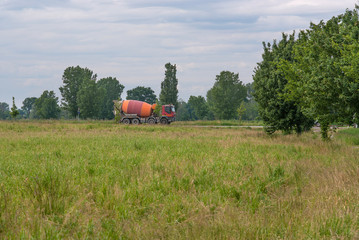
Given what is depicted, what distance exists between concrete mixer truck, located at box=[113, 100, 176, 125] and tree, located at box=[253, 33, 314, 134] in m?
23.2

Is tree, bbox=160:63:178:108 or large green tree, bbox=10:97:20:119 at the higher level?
tree, bbox=160:63:178:108

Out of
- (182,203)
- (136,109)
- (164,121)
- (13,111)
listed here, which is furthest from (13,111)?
(182,203)

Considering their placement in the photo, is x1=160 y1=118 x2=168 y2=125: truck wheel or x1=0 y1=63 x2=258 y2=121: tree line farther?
x1=0 y1=63 x2=258 y2=121: tree line

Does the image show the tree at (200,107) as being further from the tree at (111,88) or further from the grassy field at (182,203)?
the grassy field at (182,203)

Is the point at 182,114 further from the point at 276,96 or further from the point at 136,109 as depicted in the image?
the point at 276,96

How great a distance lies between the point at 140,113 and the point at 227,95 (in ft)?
109

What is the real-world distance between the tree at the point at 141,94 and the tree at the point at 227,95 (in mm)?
35126

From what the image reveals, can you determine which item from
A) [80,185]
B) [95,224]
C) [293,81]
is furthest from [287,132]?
[95,224]

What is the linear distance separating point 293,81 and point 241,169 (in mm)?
9837

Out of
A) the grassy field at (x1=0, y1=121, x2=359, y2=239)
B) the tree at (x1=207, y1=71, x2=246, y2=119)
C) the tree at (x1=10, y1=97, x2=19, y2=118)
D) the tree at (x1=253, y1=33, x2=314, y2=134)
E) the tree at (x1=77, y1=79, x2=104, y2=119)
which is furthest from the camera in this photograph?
the tree at (x1=207, y1=71, x2=246, y2=119)

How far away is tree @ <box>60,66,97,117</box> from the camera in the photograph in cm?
7909

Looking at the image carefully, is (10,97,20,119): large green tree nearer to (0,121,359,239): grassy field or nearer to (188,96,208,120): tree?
(0,121,359,239): grassy field

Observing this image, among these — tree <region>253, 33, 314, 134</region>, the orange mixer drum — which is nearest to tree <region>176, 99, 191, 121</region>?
the orange mixer drum

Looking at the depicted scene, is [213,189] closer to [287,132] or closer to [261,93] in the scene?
[261,93]
